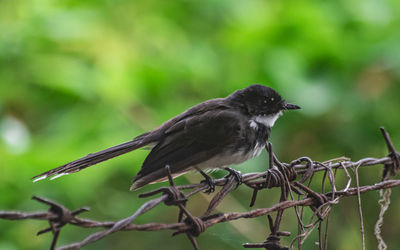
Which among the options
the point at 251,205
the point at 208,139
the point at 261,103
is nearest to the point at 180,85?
the point at 261,103

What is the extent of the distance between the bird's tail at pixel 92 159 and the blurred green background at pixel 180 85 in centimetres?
35

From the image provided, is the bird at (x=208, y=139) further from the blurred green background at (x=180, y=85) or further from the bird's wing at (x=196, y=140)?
the blurred green background at (x=180, y=85)

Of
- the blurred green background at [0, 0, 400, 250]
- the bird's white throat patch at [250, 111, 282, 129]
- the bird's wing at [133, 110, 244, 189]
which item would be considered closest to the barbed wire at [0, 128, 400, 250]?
the bird's wing at [133, 110, 244, 189]

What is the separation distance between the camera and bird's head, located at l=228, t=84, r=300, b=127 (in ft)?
11.9

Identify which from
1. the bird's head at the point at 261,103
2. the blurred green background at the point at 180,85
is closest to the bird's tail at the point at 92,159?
the blurred green background at the point at 180,85

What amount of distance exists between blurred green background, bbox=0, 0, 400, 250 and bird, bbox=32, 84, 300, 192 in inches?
18.0

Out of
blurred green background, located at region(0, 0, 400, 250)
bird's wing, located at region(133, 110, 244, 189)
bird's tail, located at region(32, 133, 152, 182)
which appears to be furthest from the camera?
blurred green background, located at region(0, 0, 400, 250)

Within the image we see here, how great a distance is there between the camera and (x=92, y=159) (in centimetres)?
320

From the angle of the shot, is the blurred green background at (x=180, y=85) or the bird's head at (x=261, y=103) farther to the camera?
the blurred green background at (x=180, y=85)

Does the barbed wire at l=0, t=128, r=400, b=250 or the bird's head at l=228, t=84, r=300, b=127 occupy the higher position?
the bird's head at l=228, t=84, r=300, b=127

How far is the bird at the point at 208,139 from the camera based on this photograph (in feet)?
10.3

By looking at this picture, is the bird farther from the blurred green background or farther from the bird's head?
the blurred green background

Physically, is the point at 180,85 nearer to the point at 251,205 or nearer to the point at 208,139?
the point at 208,139

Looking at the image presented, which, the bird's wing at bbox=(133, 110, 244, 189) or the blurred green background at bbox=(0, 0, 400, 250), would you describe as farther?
the blurred green background at bbox=(0, 0, 400, 250)
